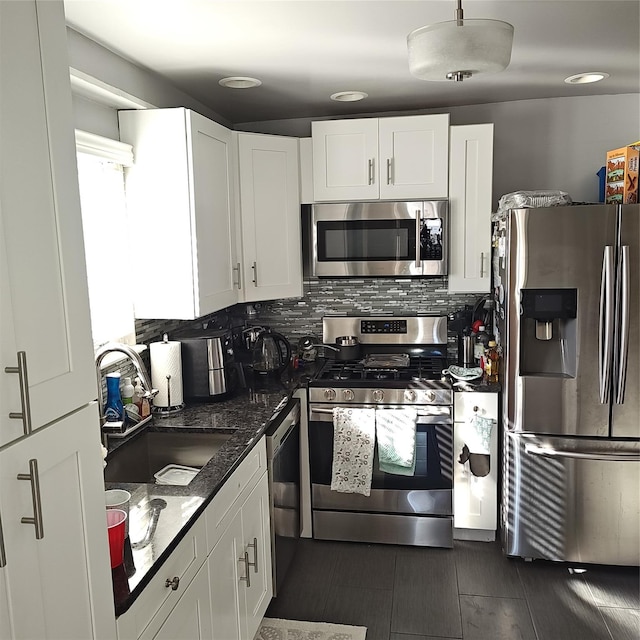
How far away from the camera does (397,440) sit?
3045 millimetres

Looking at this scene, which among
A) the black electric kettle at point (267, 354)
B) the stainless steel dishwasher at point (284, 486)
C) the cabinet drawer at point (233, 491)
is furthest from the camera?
the black electric kettle at point (267, 354)

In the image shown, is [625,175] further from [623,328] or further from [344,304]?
[344,304]

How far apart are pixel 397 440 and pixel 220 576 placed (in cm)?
129

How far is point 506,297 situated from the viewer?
9.45ft

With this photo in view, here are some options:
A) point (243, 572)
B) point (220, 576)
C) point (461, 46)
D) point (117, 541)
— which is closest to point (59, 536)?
point (117, 541)

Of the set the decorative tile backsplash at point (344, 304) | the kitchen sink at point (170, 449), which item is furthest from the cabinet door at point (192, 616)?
the decorative tile backsplash at point (344, 304)

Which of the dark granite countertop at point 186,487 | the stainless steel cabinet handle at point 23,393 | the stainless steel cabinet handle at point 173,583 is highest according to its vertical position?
the stainless steel cabinet handle at point 23,393

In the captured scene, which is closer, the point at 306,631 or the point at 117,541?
the point at 117,541

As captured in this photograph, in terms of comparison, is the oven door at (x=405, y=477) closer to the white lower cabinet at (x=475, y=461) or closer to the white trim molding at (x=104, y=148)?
the white lower cabinet at (x=475, y=461)

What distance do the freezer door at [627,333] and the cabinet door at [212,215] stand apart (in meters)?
1.80

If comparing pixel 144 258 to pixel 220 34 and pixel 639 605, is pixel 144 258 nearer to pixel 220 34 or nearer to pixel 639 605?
pixel 220 34

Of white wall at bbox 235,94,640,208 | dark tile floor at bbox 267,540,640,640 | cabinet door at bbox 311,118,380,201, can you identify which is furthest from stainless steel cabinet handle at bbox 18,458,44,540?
white wall at bbox 235,94,640,208

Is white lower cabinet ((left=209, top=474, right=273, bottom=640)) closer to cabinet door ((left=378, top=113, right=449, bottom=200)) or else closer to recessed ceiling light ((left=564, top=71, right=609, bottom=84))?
cabinet door ((left=378, top=113, right=449, bottom=200))

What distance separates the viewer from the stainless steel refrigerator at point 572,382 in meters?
2.71
